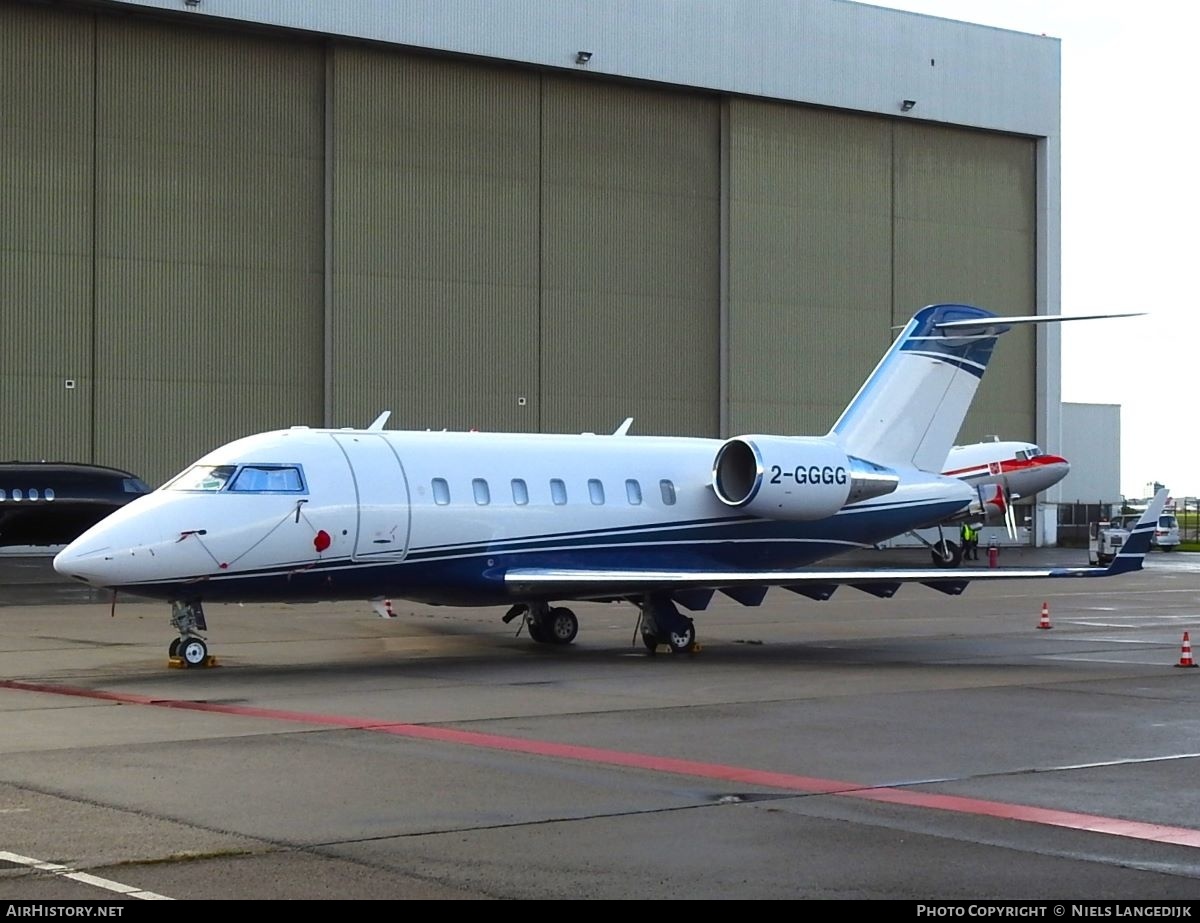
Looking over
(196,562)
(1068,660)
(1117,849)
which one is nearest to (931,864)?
(1117,849)

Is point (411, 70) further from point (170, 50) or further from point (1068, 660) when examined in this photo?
point (1068, 660)

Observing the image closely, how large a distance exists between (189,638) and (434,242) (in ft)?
97.3

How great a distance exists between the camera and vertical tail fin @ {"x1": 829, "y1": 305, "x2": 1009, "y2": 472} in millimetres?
24328

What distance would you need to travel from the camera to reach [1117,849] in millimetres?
9031

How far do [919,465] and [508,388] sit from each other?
82.3 ft

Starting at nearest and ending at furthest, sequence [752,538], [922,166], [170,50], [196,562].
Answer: [196,562]
[752,538]
[170,50]
[922,166]

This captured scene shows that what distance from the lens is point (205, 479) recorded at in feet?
61.1

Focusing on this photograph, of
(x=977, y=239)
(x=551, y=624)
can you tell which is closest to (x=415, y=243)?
(x=977, y=239)

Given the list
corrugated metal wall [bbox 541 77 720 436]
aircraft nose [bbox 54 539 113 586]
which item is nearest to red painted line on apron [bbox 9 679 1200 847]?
aircraft nose [bbox 54 539 113 586]

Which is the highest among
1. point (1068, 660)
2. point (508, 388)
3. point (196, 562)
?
point (508, 388)

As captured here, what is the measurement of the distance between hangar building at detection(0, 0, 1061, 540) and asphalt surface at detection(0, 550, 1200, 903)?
72.6 feet

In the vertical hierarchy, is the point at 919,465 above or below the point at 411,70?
below

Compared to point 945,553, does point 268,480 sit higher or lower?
higher

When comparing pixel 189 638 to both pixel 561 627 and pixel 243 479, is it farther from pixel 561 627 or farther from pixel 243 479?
pixel 561 627
